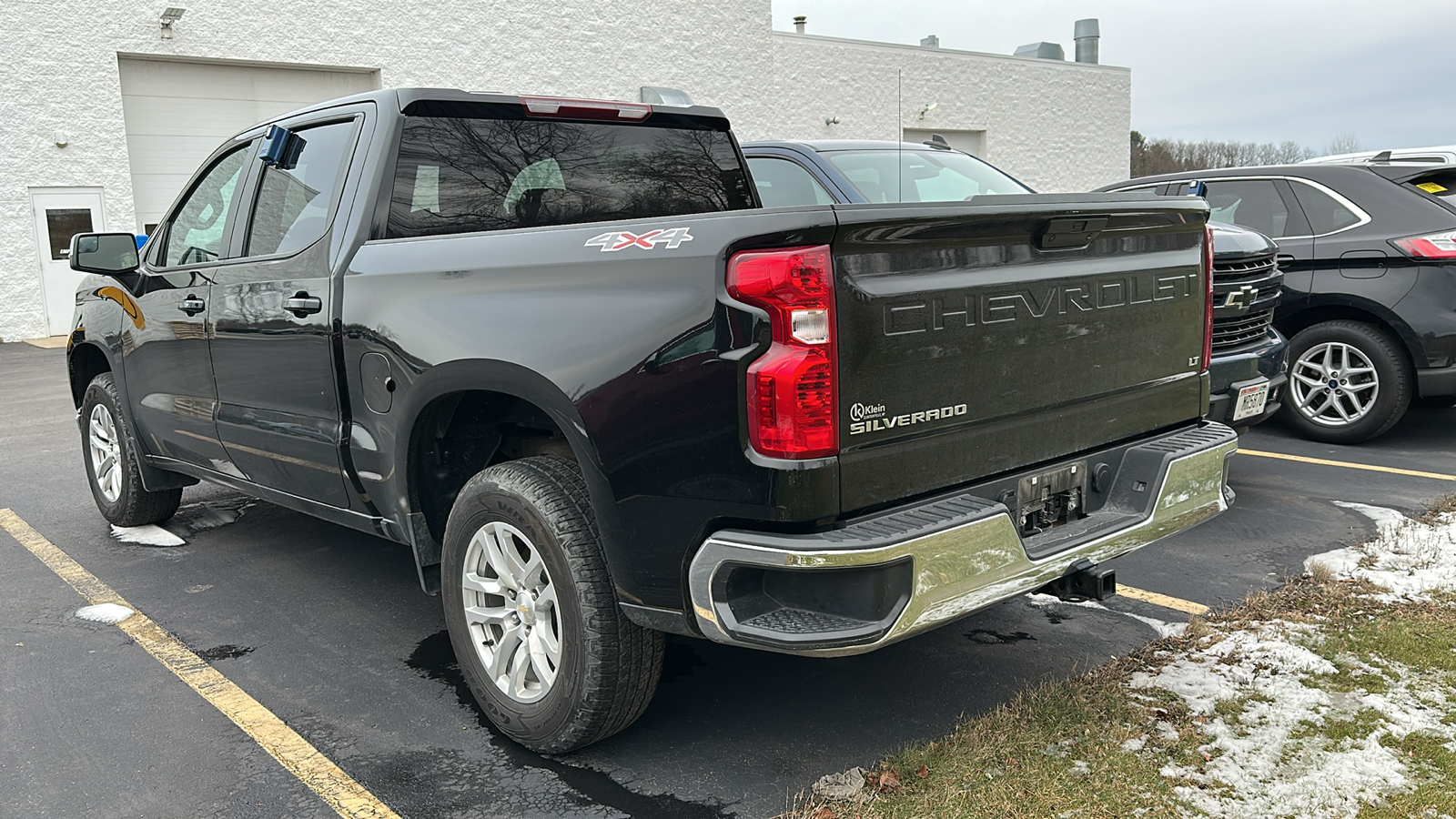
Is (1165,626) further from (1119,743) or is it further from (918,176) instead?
(918,176)

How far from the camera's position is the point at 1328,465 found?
6785 mm

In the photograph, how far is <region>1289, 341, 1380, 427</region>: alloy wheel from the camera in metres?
7.27

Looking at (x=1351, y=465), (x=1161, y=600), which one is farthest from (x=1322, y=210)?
(x=1161, y=600)

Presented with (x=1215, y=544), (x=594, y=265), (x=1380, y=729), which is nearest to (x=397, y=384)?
(x=594, y=265)

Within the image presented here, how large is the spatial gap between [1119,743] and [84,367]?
219 inches

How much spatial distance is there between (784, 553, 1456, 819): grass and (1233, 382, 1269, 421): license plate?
1.69 meters

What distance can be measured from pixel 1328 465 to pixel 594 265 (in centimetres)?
563

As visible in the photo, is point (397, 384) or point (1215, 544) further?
point (1215, 544)

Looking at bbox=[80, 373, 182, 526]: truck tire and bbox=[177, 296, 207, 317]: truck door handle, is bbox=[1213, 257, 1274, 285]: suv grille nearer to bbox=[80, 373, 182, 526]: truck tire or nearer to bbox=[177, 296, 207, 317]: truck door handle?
bbox=[177, 296, 207, 317]: truck door handle

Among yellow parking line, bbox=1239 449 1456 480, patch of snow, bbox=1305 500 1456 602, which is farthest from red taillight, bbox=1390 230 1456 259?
patch of snow, bbox=1305 500 1456 602

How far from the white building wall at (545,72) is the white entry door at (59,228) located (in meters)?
0.14

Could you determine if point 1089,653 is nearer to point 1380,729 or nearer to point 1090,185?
point 1380,729

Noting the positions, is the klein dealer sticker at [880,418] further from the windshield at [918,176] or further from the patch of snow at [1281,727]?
the windshield at [918,176]

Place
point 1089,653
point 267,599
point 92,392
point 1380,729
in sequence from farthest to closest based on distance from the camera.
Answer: point 92,392, point 267,599, point 1089,653, point 1380,729
